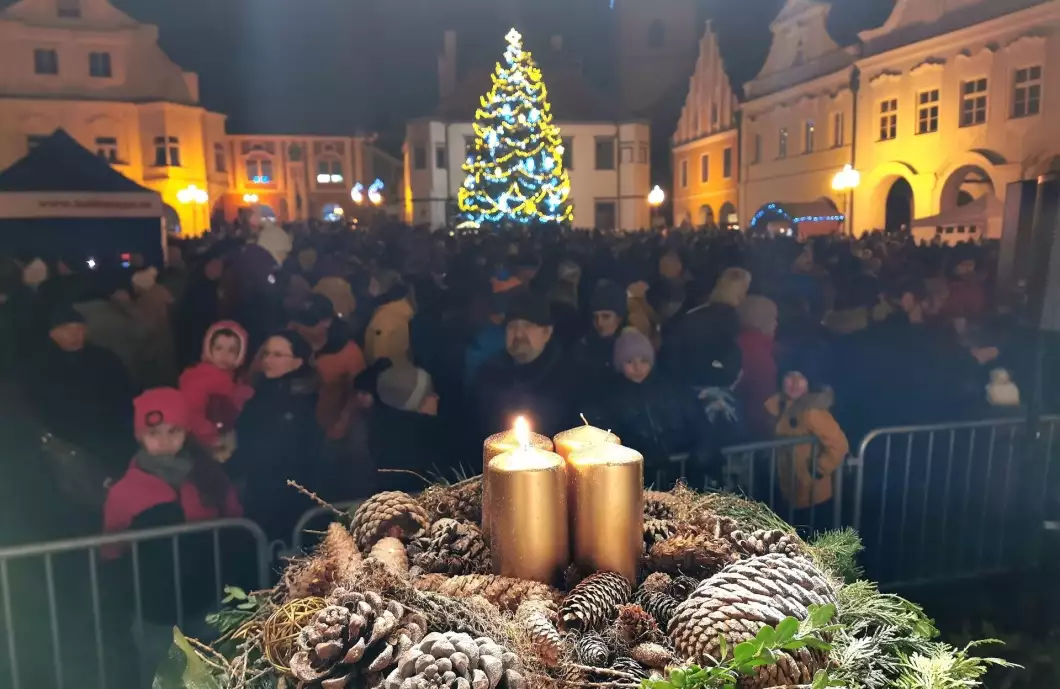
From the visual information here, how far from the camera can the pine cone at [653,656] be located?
71 cm

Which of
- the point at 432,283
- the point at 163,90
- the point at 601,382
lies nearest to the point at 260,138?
the point at 163,90

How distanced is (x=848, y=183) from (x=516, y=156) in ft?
5.16

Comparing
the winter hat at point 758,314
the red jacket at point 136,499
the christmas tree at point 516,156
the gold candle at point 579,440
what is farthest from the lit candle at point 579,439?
the christmas tree at point 516,156

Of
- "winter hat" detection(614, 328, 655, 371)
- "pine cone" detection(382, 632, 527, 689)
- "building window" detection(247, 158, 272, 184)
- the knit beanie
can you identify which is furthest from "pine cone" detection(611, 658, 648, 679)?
"building window" detection(247, 158, 272, 184)

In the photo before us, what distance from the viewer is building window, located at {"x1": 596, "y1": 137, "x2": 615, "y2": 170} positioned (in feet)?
11.5

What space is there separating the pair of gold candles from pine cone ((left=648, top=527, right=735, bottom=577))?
35mm

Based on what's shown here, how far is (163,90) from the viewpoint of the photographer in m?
3.22

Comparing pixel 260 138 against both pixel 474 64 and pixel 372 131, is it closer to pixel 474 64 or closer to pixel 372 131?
pixel 372 131

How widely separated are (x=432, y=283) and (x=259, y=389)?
1148 mm

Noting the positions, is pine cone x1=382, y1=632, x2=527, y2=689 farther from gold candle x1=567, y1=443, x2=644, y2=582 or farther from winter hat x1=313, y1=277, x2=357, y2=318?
winter hat x1=313, y1=277, x2=357, y2=318

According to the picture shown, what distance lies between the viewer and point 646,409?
2.47m

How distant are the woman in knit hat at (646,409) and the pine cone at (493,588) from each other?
154cm

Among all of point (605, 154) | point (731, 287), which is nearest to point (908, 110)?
point (731, 287)

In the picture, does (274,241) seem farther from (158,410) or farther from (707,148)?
(707,148)
